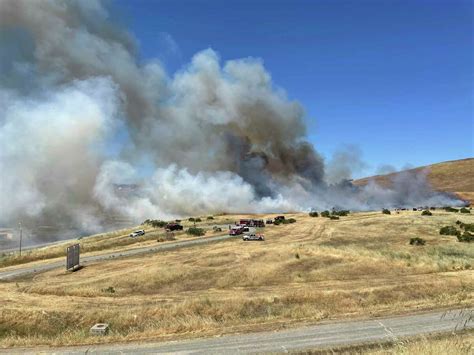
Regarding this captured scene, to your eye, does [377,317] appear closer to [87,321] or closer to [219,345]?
[219,345]

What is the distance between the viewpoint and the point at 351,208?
138 m

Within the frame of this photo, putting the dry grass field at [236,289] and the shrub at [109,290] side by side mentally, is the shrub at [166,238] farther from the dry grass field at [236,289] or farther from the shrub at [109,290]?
the shrub at [109,290]

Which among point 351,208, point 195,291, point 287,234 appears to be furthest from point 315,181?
point 195,291

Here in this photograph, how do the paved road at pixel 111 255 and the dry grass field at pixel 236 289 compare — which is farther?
the paved road at pixel 111 255

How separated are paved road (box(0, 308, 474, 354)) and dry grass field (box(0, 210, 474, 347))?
1.21 m

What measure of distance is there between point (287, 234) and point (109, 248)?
99.3 feet

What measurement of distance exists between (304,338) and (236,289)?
17054mm

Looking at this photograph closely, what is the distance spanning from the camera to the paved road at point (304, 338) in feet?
59.0

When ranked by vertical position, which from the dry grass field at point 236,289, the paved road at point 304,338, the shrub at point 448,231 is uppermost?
the shrub at point 448,231

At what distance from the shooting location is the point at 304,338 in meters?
19.0

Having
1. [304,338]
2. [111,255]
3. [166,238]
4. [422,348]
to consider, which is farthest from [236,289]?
[166,238]

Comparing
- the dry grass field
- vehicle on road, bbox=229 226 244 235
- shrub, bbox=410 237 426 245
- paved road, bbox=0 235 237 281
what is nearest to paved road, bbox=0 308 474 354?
the dry grass field

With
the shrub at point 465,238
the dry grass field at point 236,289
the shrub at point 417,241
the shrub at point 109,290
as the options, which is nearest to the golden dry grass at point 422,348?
the dry grass field at point 236,289

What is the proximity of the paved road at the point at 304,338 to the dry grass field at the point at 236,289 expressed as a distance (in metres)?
1.21
